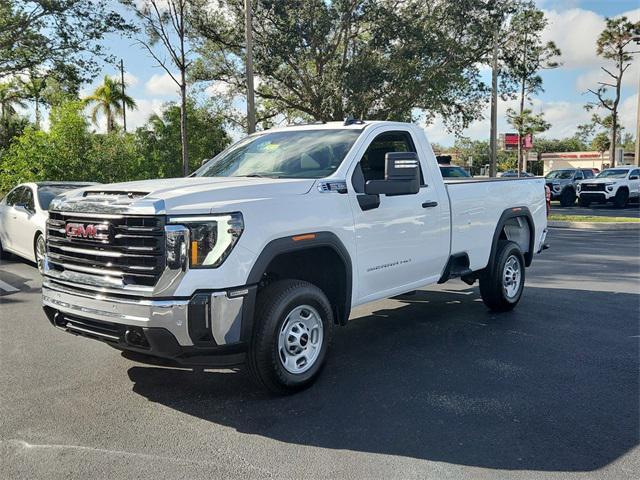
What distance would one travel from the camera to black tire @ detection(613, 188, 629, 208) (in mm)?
26000

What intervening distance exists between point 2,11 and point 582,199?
25390 millimetres

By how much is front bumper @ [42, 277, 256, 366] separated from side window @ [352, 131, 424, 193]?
1.83 meters

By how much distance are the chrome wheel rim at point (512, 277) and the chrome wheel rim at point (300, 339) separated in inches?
130

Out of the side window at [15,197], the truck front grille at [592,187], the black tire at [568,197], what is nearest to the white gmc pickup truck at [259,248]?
the side window at [15,197]

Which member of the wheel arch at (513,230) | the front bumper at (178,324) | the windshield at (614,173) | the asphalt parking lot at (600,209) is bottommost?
the asphalt parking lot at (600,209)

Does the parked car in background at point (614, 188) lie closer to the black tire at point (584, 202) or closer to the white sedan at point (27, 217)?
the black tire at point (584, 202)

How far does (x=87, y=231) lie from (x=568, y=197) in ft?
97.1

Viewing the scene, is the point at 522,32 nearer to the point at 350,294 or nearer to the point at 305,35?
the point at 305,35

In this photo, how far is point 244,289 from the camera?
3865mm

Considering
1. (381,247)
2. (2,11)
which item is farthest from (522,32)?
(381,247)

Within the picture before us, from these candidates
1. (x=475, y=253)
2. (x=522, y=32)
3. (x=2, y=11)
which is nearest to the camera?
(x=475, y=253)

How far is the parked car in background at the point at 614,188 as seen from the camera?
25.9 metres

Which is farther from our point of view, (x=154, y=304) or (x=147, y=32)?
(x=147, y=32)

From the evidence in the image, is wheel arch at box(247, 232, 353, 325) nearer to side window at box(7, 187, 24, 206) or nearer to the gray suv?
side window at box(7, 187, 24, 206)
